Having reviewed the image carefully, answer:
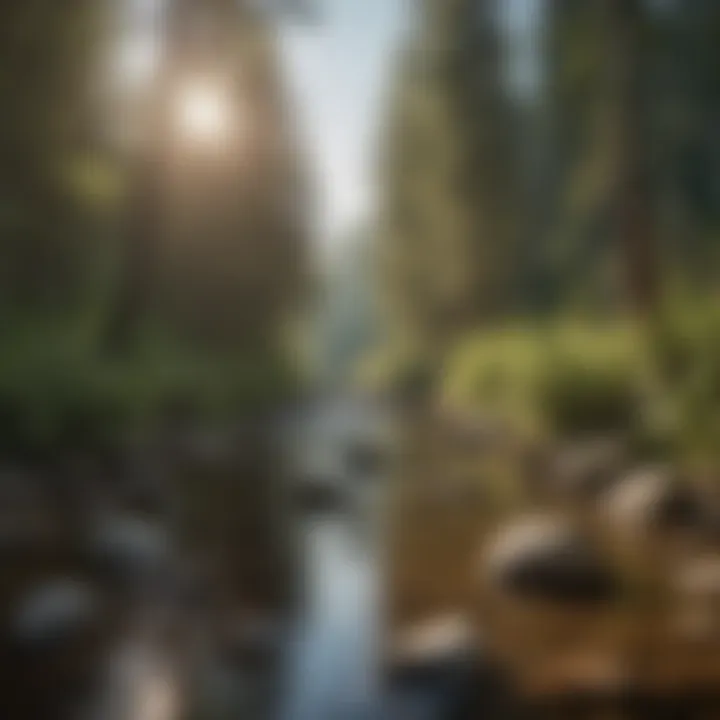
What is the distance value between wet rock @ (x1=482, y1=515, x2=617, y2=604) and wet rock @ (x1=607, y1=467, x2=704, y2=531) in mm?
48

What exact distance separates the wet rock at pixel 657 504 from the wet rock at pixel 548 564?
48mm

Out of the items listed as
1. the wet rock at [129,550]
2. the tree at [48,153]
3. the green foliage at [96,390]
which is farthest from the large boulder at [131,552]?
the tree at [48,153]

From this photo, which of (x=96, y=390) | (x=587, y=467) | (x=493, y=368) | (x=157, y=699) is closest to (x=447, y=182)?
(x=493, y=368)

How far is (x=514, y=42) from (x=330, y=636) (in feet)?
2.02

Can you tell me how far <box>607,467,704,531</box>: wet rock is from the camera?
1.14 meters

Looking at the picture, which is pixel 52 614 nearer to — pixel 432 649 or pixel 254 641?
pixel 254 641

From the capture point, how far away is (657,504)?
1.14 m

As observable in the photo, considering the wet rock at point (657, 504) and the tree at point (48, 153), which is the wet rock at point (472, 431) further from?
the tree at point (48, 153)

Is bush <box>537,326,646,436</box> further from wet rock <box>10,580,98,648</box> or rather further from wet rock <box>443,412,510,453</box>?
wet rock <box>10,580,98,648</box>

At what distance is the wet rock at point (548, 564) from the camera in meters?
1.13

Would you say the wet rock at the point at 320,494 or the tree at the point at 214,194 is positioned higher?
the tree at the point at 214,194

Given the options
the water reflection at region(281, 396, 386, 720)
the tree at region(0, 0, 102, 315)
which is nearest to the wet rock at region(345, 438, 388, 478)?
the water reflection at region(281, 396, 386, 720)

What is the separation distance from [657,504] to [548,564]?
0.12 metres

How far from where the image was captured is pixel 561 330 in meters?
1.16
